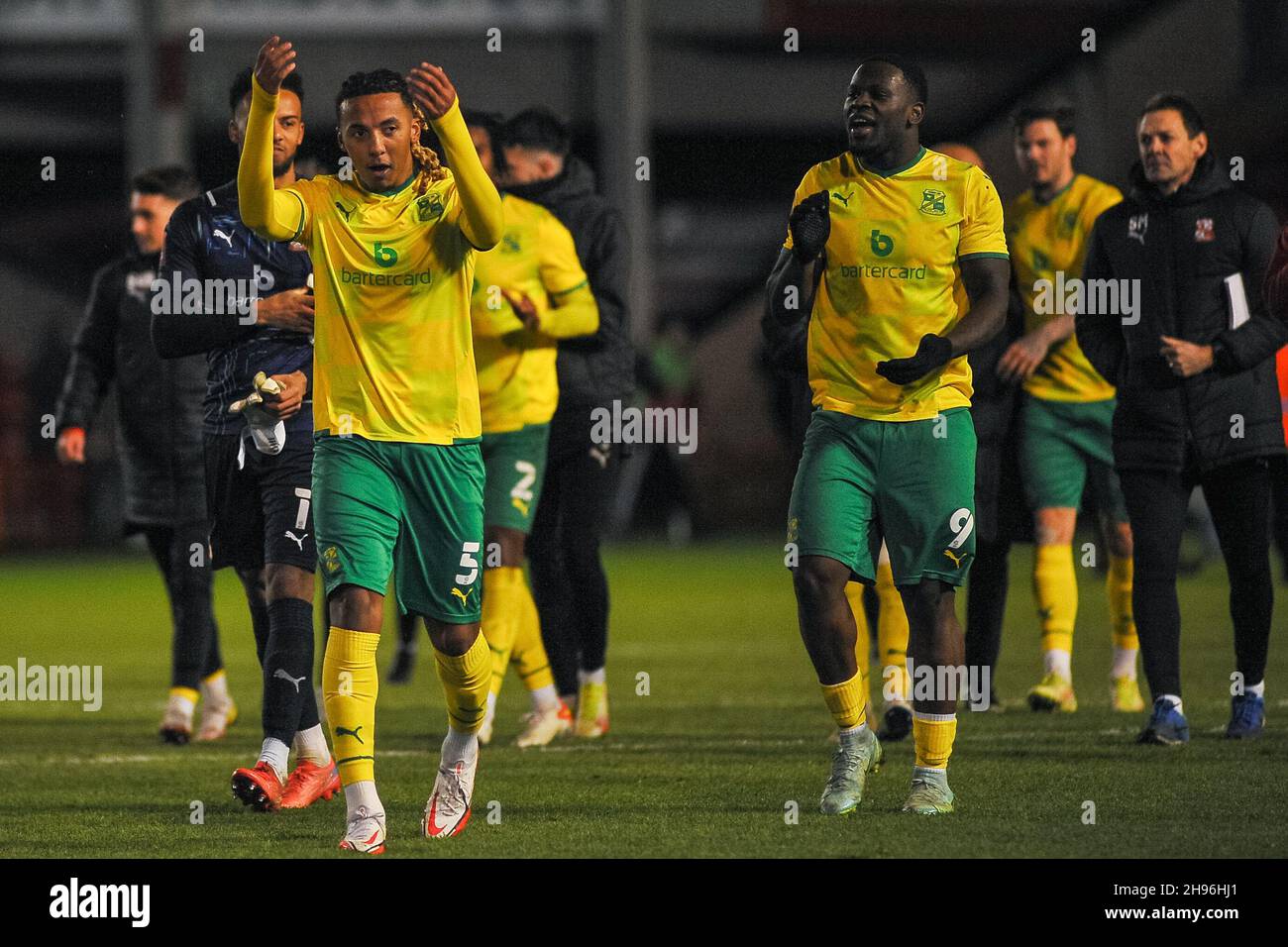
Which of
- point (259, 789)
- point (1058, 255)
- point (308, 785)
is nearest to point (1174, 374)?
point (1058, 255)

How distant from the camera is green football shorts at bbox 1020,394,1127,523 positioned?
357 inches

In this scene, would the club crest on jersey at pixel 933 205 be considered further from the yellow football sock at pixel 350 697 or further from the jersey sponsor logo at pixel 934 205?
the yellow football sock at pixel 350 697

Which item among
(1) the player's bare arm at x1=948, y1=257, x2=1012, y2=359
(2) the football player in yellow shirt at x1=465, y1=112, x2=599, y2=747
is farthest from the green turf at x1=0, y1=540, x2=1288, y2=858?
(1) the player's bare arm at x1=948, y1=257, x2=1012, y2=359

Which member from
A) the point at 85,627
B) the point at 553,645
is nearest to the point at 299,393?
the point at 553,645

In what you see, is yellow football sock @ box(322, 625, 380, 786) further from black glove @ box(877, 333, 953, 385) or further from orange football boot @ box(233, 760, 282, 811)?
black glove @ box(877, 333, 953, 385)

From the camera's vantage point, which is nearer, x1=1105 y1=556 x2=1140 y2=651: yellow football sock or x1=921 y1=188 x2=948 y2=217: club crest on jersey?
x1=921 y1=188 x2=948 y2=217: club crest on jersey

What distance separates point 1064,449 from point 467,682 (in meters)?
3.87

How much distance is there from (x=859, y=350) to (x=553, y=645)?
2863mm

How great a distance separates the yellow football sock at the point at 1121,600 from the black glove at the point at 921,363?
128 inches

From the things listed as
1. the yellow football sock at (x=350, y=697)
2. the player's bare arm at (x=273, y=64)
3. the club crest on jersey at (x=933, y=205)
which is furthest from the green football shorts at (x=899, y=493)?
the player's bare arm at (x=273, y=64)

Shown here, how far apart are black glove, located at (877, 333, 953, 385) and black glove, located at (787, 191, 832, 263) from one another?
1.37 ft

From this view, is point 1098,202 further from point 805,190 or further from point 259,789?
point 259,789

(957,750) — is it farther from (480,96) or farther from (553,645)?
(480,96)

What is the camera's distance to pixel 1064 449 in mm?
9109
